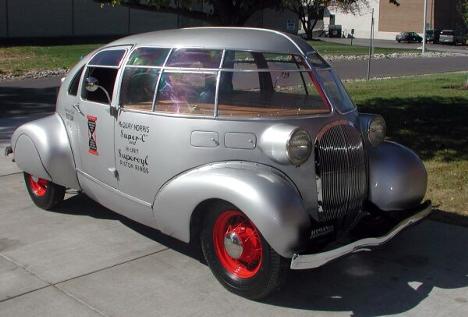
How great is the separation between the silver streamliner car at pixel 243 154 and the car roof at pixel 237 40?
1 centimetres

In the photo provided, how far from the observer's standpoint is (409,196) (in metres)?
4.93

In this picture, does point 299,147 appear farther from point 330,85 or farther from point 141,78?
point 141,78

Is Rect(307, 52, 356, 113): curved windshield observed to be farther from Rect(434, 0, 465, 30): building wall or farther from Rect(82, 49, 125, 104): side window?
Rect(434, 0, 465, 30): building wall

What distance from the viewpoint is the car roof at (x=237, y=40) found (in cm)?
470

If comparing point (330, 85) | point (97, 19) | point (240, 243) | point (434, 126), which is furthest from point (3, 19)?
point (240, 243)

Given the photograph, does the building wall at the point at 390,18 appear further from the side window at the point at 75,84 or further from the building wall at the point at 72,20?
the side window at the point at 75,84

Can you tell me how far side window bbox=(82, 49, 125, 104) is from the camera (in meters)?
5.33

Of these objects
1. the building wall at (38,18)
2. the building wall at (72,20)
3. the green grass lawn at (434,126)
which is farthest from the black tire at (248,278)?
the building wall at (38,18)

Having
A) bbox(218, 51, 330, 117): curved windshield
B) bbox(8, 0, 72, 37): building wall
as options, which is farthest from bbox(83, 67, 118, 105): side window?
bbox(8, 0, 72, 37): building wall

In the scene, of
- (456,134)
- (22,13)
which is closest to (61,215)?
(456,134)

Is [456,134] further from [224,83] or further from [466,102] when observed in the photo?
[224,83]

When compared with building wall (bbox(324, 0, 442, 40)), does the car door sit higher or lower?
lower

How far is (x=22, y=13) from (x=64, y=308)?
129 feet

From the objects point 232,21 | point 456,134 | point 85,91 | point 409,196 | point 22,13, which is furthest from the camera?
point 22,13
